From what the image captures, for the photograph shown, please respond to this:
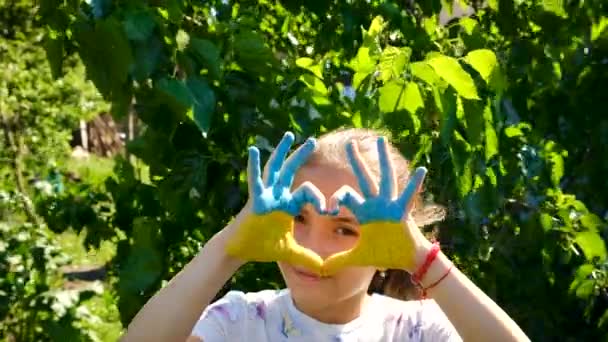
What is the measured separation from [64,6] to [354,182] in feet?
2.23

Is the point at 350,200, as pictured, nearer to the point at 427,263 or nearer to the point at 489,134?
the point at 427,263

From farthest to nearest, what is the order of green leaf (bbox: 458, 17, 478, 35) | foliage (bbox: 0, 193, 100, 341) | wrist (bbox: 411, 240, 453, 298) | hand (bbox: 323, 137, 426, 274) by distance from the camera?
foliage (bbox: 0, 193, 100, 341) → green leaf (bbox: 458, 17, 478, 35) → wrist (bbox: 411, 240, 453, 298) → hand (bbox: 323, 137, 426, 274)

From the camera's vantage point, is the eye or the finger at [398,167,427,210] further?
the eye

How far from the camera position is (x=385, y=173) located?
1301 mm

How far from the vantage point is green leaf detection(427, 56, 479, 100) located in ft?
6.15

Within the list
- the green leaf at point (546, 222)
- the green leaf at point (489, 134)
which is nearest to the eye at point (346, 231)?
the green leaf at point (489, 134)

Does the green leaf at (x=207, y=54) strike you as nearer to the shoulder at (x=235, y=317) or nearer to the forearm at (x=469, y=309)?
the shoulder at (x=235, y=317)

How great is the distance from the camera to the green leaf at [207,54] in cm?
184

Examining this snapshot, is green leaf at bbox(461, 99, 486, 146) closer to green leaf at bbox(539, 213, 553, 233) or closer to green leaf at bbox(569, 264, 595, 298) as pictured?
green leaf at bbox(539, 213, 553, 233)

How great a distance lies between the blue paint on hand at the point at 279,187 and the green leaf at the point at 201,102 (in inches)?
15.8

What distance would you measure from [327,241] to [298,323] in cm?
18

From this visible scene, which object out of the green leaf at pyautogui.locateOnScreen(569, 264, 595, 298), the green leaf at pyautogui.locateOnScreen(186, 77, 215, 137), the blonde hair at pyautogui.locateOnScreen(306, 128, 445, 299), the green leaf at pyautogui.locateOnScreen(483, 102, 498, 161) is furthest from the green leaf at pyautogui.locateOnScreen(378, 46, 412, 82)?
the green leaf at pyautogui.locateOnScreen(569, 264, 595, 298)

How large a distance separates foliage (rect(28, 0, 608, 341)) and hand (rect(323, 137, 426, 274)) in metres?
0.50

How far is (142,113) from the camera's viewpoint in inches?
74.2
